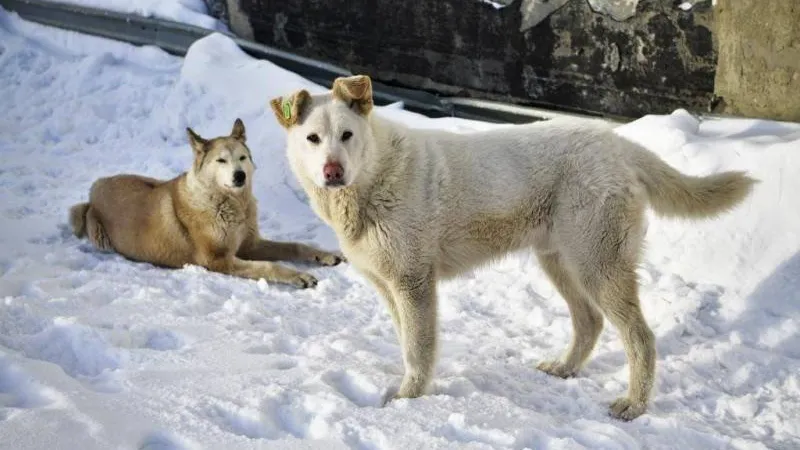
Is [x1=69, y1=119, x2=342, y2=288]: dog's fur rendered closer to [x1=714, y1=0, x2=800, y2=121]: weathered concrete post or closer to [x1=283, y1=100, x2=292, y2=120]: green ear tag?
[x1=283, y1=100, x2=292, y2=120]: green ear tag

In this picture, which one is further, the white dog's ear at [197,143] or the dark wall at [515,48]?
the dark wall at [515,48]

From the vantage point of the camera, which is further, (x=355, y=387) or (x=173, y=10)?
(x=173, y=10)

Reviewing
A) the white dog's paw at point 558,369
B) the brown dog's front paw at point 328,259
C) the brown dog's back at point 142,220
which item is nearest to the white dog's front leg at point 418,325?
the white dog's paw at point 558,369

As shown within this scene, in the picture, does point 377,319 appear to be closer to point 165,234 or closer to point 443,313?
point 443,313

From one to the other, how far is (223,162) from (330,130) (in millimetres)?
2851

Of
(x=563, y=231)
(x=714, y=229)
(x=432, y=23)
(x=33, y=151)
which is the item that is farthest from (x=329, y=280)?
(x=33, y=151)

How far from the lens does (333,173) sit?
4.41m

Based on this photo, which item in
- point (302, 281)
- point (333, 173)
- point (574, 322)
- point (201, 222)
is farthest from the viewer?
point (201, 222)

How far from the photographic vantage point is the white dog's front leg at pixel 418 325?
15.6 ft

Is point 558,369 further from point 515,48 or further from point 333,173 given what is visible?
point 515,48

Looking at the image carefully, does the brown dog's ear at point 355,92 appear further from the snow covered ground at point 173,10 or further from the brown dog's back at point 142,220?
the snow covered ground at point 173,10

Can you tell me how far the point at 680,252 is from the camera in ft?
20.4

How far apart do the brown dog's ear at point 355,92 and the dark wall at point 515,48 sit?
385cm

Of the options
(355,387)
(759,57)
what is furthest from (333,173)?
(759,57)
